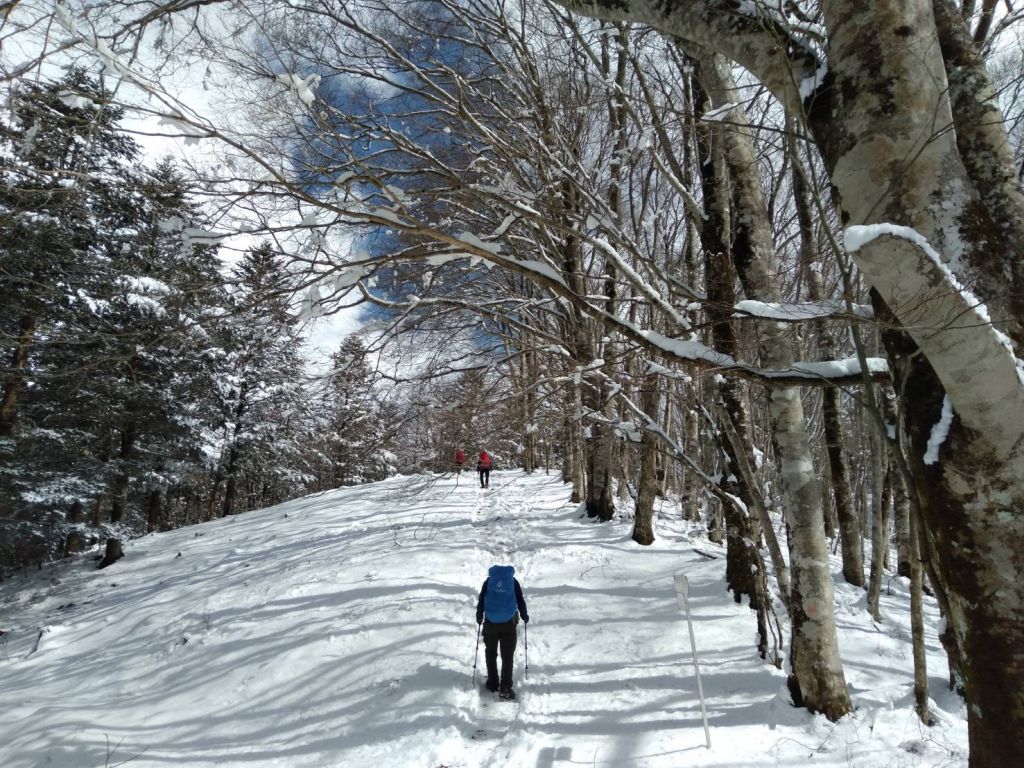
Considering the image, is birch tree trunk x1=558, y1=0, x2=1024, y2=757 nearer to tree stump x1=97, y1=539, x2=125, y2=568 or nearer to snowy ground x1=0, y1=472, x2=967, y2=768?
snowy ground x1=0, y1=472, x2=967, y2=768

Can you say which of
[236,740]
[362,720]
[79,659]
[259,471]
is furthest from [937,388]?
[259,471]

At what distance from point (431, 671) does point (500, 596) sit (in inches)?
44.7

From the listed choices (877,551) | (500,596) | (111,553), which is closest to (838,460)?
(877,551)

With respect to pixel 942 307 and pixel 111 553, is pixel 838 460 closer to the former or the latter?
pixel 942 307

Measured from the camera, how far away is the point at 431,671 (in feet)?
17.9

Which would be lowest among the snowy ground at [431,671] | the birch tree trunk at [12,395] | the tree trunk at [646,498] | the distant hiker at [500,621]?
the snowy ground at [431,671]

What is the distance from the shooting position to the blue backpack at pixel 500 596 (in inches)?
209

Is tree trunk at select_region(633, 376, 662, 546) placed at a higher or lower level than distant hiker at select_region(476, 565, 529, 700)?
higher

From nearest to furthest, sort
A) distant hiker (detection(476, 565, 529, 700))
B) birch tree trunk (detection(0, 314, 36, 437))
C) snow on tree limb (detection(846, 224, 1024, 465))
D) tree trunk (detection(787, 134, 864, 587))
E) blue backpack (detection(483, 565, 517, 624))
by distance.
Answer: snow on tree limb (detection(846, 224, 1024, 465)) < distant hiker (detection(476, 565, 529, 700)) < blue backpack (detection(483, 565, 517, 624)) < tree trunk (detection(787, 134, 864, 587)) < birch tree trunk (detection(0, 314, 36, 437))

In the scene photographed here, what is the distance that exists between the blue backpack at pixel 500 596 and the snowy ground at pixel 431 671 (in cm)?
79

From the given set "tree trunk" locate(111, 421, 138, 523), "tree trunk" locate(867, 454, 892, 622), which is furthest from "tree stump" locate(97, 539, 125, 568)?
"tree trunk" locate(867, 454, 892, 622)

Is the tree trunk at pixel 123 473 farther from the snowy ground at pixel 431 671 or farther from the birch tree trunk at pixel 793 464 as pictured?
the birch tree trunk at pixel 793 464

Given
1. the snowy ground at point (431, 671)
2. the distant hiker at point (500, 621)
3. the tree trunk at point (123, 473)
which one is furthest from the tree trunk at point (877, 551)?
the tree trunk at point (123, 473)

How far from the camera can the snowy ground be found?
418cm
